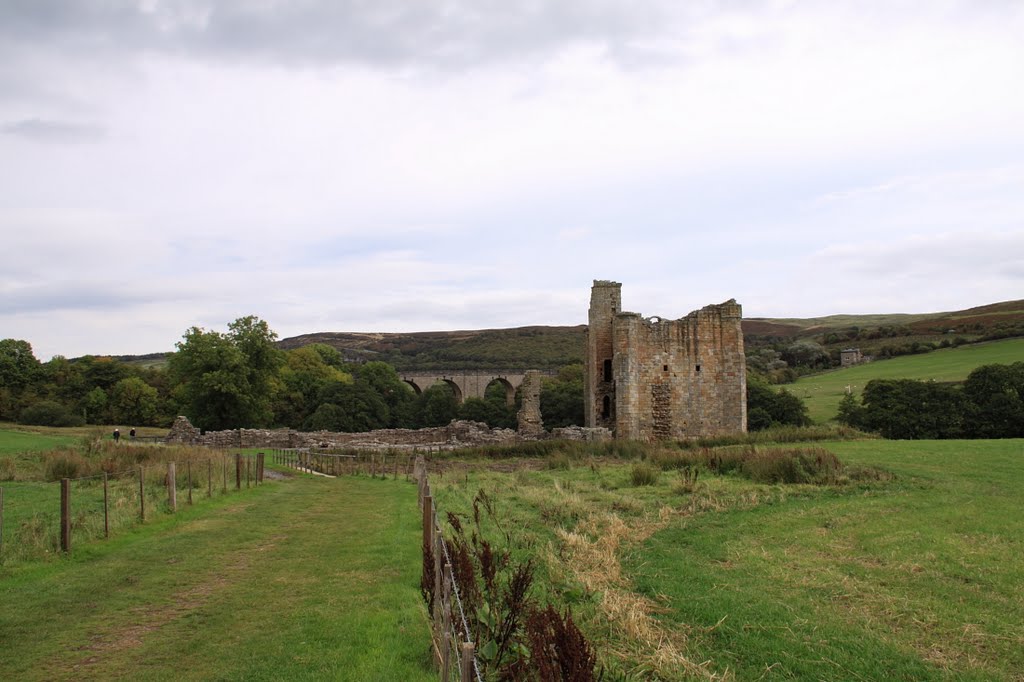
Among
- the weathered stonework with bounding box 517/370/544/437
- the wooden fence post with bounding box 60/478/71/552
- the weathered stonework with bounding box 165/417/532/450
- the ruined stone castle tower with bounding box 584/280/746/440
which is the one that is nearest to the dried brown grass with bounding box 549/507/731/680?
the wooden fence post with bounding box 60/478/71/552

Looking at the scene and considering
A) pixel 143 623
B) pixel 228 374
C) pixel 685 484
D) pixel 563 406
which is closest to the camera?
pixel 143 623

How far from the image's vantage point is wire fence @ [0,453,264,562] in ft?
32.3

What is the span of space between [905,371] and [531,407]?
33626 millimetres

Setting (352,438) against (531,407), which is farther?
(352,438)

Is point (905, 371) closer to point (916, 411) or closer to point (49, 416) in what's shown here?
point (916, 411)

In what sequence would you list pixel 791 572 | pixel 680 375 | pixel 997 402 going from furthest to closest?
pixel 997 402 < pixel 680 375 < pixel 791 572

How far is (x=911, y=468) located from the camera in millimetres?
15930

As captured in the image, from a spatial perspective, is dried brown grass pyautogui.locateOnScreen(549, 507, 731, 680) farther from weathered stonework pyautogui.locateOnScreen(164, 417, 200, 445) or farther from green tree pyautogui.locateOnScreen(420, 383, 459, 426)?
green tree pyautogui.locateOnScreen(420, 383, 459, 426)

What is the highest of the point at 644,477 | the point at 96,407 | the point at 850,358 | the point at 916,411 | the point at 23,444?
the point at 850,358

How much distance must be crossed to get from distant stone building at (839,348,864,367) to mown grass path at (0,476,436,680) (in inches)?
2718

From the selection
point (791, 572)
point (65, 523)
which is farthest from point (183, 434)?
point (791, 572)

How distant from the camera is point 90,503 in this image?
13.5 meters

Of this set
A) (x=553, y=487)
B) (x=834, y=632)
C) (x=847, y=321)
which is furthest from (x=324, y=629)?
(x=847, y=321)

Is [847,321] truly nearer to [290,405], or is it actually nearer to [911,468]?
[290,405]
